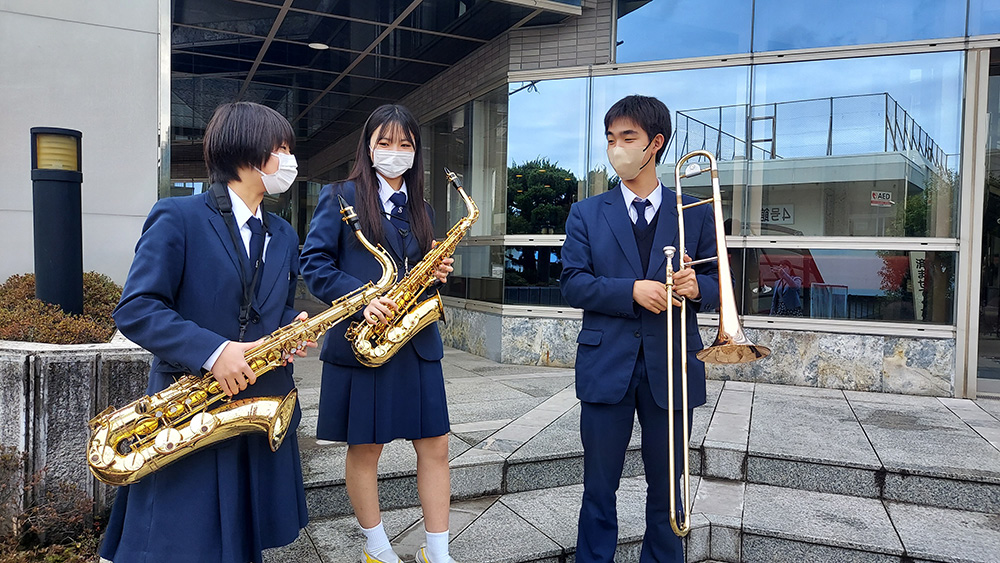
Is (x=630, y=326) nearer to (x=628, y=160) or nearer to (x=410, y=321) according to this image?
(x=628, y=160)

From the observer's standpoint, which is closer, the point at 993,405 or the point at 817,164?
the point at 993,405

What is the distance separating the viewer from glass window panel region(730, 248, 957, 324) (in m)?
6.73

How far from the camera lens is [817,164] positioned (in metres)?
7.12

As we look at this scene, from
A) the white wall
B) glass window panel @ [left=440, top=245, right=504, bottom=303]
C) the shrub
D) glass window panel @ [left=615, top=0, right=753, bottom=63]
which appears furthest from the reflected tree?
the shrub

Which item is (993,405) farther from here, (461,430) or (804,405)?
(461,430)

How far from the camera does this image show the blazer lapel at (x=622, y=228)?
303cm

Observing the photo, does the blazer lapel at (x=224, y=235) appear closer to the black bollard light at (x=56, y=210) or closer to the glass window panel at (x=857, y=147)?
the black bollard light at (x=56, y=210)

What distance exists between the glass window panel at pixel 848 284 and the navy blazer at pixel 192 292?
591 centimetres

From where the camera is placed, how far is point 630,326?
300cm

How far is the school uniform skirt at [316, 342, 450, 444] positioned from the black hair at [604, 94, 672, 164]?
4.47 ft

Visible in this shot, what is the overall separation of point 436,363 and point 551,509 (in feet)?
5.13

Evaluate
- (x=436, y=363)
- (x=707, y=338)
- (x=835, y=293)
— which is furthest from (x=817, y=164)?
(x=436, y=363)

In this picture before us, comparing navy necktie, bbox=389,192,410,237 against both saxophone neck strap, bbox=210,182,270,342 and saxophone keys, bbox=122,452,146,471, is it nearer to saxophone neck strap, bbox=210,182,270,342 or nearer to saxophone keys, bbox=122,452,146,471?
saxophone neck strap, bbox=210,182,270,342

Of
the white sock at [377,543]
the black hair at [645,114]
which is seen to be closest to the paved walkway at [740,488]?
the white sock at [377,543]
